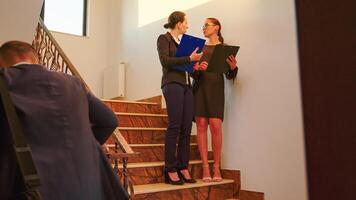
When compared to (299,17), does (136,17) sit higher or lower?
higher

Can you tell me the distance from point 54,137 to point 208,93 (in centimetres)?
237

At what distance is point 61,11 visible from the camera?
19.4ft

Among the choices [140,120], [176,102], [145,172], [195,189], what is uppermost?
[176,102]

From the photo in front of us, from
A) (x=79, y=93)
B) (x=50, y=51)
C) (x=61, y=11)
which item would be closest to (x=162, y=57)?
(x=50, y=51)

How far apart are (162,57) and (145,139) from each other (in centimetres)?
110

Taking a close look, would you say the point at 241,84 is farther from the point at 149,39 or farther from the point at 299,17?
the point at 299,17

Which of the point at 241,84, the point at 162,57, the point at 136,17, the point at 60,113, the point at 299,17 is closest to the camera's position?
the point at 299,17

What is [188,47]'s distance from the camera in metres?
2.96

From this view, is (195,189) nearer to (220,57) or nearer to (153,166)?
(153,166)

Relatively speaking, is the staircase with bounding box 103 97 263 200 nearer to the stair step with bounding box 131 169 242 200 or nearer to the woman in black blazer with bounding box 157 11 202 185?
the stair step with bounding box 131 169 242 200

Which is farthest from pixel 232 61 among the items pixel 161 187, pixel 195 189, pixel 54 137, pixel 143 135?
pixel 54 137

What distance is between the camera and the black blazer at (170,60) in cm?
294

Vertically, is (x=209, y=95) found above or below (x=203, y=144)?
above

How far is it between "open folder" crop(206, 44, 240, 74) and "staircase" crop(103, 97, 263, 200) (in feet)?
2.92
